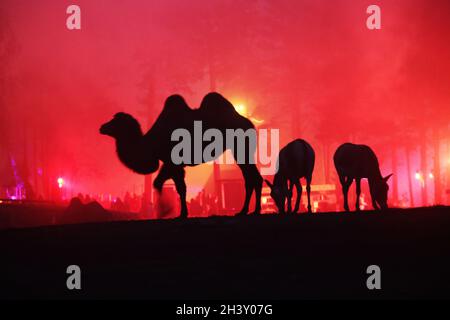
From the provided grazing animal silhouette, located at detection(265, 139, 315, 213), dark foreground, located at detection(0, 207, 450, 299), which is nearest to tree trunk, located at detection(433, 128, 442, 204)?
grazing animal silhouette, located at detection(265, 139, 315, 213)

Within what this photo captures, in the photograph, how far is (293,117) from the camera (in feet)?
144

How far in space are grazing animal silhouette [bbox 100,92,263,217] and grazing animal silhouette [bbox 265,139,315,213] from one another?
7.89 ft

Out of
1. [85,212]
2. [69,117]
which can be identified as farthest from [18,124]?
[85,212]

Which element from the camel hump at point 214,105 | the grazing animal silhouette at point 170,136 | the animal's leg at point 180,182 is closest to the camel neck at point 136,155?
the grazing animal silhouette at point 170,136

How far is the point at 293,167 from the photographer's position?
484 inches

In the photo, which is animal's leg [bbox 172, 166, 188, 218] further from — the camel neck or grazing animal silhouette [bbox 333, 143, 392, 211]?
grazing animal silhouette [bbox 333, 143, 392, 211]

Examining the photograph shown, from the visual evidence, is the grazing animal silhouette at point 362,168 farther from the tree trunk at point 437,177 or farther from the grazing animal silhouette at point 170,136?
the tree trunk at point 437,177

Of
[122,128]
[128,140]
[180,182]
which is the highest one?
[122,128]

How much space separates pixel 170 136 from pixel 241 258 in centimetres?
442

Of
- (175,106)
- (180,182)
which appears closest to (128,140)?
(175,106)

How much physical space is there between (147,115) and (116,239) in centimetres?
3994

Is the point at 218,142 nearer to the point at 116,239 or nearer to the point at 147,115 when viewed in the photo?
the point at 116,239

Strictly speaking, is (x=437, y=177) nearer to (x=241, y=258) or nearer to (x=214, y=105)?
(x=214, y=105)

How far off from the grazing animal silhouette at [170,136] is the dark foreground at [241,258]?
2.19 meters
